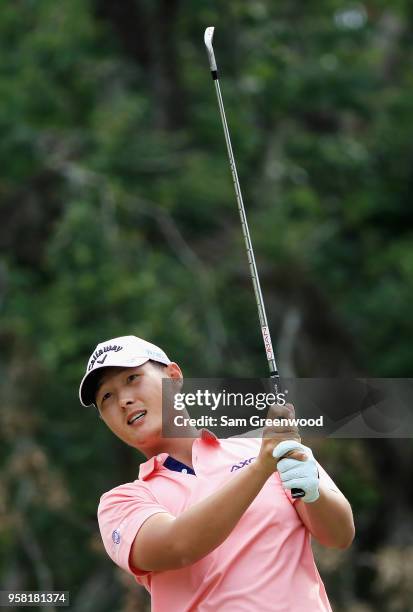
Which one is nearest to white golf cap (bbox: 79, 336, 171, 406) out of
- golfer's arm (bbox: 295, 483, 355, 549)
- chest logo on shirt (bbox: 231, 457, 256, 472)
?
chest logo on shirt (bbox: 231, 457, 256, 472)

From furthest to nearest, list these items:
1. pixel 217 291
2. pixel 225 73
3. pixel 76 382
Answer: pixel 225 73 < pixel 217 291 < pixel 76 382

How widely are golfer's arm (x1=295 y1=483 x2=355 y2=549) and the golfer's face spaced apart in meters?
0.33

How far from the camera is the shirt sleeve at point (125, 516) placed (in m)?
2.47

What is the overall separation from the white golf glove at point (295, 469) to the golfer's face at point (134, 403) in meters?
0.39

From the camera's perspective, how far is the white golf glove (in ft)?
7.42

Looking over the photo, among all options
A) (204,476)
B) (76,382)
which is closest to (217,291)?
(76,382)

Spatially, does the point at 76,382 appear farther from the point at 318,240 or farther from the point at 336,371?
the point at 318,240

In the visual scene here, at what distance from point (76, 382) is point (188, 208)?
7.35ft

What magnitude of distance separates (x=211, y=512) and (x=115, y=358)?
0.45 m

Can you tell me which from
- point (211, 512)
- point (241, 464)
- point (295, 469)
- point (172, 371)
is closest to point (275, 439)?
point (295, 469)

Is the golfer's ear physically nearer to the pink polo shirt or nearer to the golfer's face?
the golfer's face

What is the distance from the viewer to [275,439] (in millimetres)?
2273

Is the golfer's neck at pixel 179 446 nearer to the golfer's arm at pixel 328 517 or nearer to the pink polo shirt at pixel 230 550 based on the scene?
the pink polo shirt at pixel 230 550

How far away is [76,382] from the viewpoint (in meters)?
7.95
